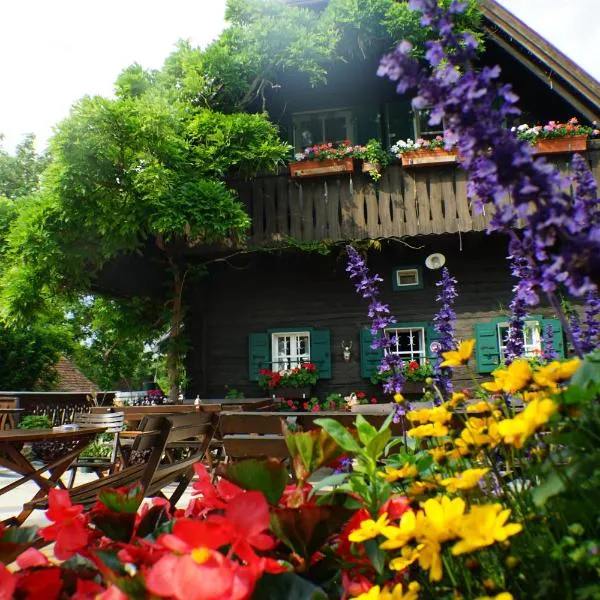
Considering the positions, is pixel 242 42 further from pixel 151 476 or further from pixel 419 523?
pixel 419 523

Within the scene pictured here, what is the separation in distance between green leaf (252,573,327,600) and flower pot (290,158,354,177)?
9.96 metres

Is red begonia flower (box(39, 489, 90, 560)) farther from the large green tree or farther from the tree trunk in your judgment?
the tree trunk

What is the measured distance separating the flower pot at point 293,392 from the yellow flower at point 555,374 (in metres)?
10.0

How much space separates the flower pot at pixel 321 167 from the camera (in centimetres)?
1037

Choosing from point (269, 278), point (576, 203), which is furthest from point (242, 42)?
point (576, 203)

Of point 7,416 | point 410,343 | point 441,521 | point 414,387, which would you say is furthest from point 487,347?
point 441,521

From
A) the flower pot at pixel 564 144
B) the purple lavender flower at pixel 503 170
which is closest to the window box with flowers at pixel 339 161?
the flower pot at pixel 564 144

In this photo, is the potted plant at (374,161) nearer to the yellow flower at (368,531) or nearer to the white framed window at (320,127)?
the white framed window at (320,127)

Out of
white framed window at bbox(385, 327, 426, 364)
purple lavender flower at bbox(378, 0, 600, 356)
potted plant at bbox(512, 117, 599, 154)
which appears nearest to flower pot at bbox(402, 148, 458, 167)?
potted plant at bbox(512, 117, 599, 154)

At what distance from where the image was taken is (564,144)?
9984mm

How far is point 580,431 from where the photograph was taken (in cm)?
88

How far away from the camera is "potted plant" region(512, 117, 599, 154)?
9961mm

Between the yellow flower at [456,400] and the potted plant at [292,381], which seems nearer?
the yellow flower at [456,400]

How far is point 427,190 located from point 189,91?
480 cm
